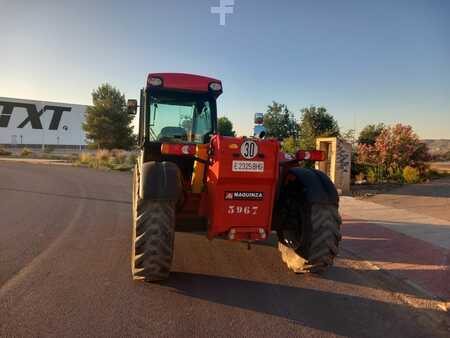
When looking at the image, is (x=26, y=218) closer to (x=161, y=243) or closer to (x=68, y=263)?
(x=68, y=263)

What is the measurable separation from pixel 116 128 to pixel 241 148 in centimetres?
3546

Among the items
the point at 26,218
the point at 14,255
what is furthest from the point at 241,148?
the point at 26,218

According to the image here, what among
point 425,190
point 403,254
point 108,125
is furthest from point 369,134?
point 108,125

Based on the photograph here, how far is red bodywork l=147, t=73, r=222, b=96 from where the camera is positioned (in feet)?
19.7

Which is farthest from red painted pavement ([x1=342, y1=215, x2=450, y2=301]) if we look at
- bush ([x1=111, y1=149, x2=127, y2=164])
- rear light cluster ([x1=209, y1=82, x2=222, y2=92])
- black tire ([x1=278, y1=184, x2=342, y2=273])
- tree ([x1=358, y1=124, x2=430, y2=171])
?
bush ([x1=111, y1=149, x2=127, y2=164])

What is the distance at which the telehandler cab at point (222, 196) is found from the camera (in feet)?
15.0

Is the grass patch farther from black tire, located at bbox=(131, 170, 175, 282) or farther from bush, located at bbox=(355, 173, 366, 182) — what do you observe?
black tire, located at bbox=(131, 170, 175, 282)

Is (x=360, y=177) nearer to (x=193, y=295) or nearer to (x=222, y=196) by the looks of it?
(x=222, y=196)

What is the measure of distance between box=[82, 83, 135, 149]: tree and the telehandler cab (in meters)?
33.0

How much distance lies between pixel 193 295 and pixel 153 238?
0.85 metres

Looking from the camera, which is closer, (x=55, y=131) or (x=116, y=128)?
(x=116, y=128)

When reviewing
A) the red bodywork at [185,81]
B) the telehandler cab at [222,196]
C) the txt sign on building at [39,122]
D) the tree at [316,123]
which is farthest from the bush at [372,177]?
the txt sign on building at [39,122]

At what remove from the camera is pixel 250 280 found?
5.12m

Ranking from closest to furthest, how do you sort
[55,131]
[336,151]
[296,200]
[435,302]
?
[435,302] < [296,200] < [336,151] < [55,131]
